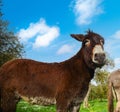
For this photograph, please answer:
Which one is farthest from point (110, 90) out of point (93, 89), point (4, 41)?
point (93, 89)

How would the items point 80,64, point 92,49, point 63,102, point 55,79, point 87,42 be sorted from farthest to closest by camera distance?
point 80,64 → point 87,42 → point 55,79 → point 92,49 → point 63,102

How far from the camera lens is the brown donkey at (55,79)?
37.4 ft

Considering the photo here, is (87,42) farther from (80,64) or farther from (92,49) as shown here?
(80,64)

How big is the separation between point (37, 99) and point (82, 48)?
2.16 meters

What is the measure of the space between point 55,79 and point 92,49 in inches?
56.7

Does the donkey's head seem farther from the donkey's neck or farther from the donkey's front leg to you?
the donkey's front leg

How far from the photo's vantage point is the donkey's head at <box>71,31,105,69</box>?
11341 mm

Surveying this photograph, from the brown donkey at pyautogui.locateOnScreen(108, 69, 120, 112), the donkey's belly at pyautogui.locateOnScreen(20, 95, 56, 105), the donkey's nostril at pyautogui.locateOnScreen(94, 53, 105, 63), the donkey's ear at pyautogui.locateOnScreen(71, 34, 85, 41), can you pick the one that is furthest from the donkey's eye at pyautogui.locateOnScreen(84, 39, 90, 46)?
the brown donkey at pyautogui.locateOnScreen(108, 69, 120, 112)

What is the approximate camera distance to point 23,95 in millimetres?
11656

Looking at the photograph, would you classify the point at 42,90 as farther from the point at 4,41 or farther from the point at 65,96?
the point at 4,41

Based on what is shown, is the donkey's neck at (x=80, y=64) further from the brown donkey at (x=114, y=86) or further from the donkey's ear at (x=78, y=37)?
the brown donkey at (x=114, y=86)

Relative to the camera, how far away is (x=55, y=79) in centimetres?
1182

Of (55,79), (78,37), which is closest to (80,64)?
(78,37)

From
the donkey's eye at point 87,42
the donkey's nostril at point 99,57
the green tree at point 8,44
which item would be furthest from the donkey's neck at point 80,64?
the green tree at point 8,44
